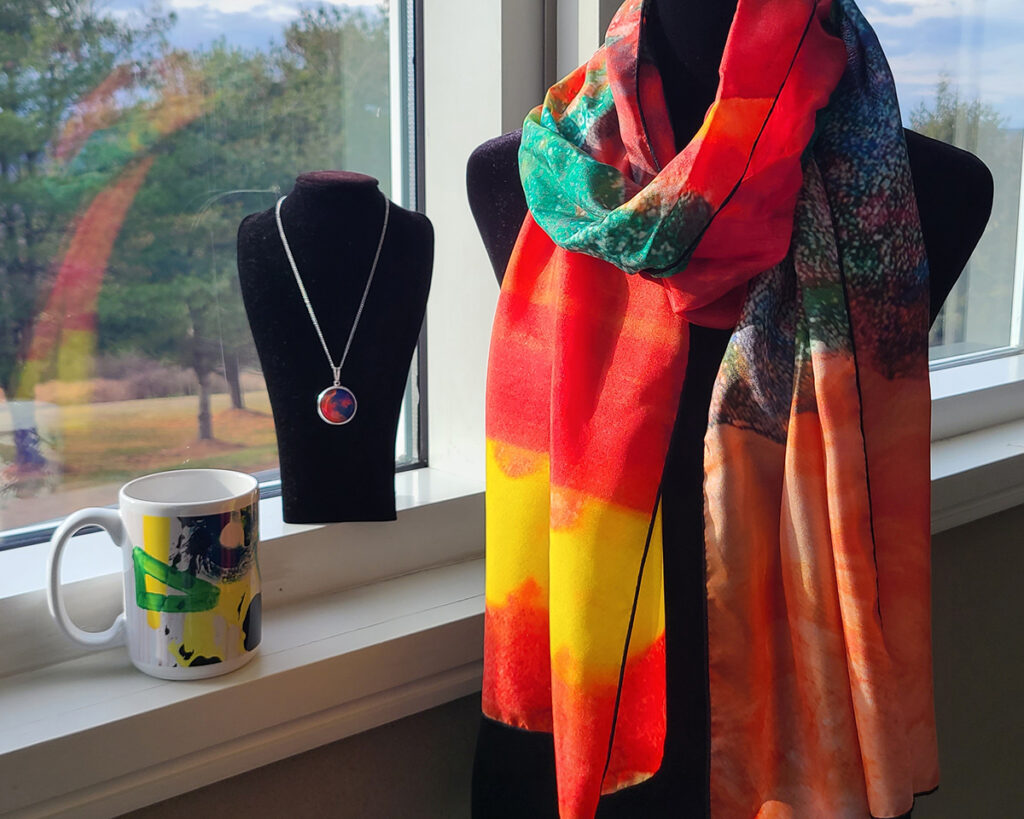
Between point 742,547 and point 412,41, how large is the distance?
26.7 inches

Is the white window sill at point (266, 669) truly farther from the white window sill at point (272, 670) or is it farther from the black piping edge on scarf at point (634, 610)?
the black piping edge on scarf at point (634, 610)

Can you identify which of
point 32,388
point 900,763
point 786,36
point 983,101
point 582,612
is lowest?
point 900,763

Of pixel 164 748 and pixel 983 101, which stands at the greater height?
pixel 983 101

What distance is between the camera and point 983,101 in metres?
1.69

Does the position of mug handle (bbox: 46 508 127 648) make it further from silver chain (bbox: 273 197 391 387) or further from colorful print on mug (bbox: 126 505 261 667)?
silver chain (bbox: 273 197 391 387)

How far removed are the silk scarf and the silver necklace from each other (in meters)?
0.18

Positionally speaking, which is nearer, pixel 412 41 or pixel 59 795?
pixel 59 795

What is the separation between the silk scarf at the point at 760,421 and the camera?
0.70 meters

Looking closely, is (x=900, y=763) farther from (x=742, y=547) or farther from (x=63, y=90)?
(x=63, y=90)

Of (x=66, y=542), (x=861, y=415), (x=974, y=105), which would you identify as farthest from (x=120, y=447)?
(x=974, y=105)

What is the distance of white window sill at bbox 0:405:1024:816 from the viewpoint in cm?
67

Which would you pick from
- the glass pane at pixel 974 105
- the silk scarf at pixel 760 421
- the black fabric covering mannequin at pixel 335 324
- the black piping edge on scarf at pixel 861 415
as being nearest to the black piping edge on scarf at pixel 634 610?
the silk scarf at pixel 760 421

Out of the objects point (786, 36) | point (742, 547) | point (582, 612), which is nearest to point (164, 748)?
point (582, 612)

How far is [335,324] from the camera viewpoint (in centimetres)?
83
